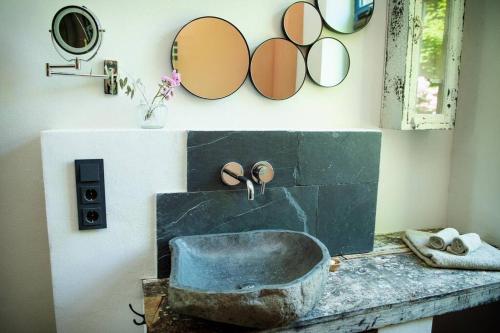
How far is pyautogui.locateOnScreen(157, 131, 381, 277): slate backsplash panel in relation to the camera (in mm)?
1304

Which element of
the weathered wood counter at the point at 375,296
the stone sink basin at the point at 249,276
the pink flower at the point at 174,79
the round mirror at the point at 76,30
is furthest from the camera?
the pink flower at the point at 174,79

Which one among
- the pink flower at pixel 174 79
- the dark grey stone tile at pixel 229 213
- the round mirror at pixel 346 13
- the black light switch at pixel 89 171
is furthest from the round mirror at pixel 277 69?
the black light switch at pixel 89 171

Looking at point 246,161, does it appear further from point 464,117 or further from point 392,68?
point 464,117

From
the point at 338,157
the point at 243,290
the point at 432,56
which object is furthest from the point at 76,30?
the point at 432,56

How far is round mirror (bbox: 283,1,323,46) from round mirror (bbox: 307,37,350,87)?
50mm

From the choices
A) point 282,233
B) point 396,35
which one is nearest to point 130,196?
point 282,233

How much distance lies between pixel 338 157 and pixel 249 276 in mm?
657

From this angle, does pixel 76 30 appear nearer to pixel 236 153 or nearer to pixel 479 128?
pixel 236 153

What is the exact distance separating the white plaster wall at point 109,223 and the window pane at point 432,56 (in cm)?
120

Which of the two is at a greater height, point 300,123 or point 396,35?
point 396,35

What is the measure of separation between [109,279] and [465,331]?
5.84ft

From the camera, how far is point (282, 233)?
4.49 ft

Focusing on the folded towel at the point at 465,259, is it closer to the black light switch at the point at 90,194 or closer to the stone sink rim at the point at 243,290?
the stone sink rim at the point at 243,290

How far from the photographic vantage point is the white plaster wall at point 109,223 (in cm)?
118
